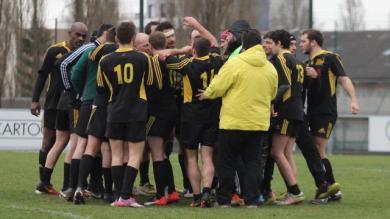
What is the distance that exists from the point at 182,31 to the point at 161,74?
3282cm

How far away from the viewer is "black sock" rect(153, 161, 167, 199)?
11.7 m

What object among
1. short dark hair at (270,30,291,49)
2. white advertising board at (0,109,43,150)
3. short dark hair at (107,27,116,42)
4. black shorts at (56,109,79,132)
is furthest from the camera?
white advertising board at (0,109,43,150)

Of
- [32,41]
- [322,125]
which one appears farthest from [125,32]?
[32,41]

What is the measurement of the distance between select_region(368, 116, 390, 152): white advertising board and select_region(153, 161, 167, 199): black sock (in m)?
18.5

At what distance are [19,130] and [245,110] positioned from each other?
17373mm

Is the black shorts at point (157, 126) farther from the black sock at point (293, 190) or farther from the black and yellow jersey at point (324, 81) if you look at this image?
the black and yellow jersey at point (324, 81)

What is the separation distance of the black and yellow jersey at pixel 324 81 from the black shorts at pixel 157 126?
210cm

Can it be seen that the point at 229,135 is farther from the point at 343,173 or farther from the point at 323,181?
the point at 343,173

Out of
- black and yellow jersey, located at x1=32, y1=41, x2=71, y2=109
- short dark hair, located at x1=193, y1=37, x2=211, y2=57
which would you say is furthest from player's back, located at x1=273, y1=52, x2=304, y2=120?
black and yellow jersey, located at x1=32, y1=41, x2=71, y2=109

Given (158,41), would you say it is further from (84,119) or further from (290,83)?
(290,83)

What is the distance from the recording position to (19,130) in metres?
27.5

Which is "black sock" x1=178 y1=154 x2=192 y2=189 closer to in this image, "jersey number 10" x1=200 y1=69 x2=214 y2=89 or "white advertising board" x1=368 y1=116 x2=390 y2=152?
"jersey number 10" x1=200 y1=69 x2=214 y2=89

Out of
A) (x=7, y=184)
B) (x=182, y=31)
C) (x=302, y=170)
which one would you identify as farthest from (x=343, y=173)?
(x=182, y=31)

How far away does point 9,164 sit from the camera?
18.9 metres
